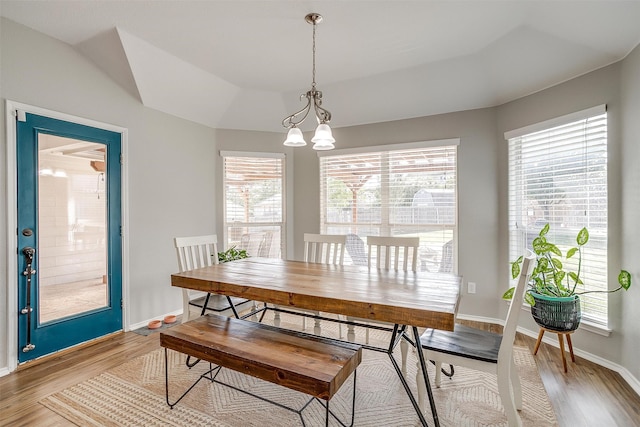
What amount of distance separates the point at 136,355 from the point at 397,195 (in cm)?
323

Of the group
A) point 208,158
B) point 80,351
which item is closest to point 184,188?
point 208,158

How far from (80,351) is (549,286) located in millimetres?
4124

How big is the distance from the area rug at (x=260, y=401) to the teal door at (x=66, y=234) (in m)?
0.77

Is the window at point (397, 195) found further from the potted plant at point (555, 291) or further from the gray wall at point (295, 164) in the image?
the potted plant at point (555, 291)

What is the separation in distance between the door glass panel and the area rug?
898 millimetres

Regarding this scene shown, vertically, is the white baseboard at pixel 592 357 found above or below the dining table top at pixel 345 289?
below

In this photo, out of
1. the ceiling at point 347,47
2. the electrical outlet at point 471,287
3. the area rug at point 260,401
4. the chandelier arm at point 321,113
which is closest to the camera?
the area rug at point 260,401

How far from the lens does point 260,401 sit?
2.09 meters

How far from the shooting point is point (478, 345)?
183 centimetres

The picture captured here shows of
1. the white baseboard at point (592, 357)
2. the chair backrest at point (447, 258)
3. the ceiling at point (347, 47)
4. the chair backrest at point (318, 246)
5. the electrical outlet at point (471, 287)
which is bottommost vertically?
the white baseboard at point (592, 357)

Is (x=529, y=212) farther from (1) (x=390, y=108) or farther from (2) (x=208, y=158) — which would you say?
(2) (x=208, y=158)

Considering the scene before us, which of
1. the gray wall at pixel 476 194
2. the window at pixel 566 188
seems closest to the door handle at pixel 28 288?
the gray wall at pixel 476 194

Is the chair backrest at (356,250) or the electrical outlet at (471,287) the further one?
the chair backrest at (356,250)

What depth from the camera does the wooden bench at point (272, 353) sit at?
59.3 inches
